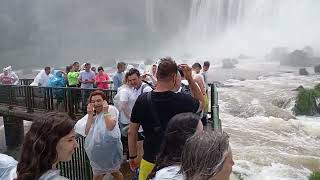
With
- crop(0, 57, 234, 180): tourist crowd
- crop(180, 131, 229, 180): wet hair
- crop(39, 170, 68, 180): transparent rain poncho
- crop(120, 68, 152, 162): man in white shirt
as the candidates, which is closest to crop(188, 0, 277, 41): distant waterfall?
crop(120, 68, 152, 162): man in white shirt

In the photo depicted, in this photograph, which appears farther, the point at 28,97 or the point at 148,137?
the point at 28,97

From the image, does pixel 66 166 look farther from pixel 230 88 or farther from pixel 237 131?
pixel 230 88

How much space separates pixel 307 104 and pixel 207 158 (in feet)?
49.2

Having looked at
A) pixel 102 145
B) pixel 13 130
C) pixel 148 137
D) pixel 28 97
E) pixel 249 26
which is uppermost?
pixel 249 26

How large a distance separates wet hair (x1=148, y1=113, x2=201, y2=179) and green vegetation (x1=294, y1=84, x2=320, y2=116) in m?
14.3

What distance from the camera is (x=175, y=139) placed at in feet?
7.62

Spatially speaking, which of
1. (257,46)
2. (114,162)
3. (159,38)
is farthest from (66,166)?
(159,38)

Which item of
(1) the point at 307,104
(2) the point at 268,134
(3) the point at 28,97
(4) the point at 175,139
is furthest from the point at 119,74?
(1) the point at 307,104

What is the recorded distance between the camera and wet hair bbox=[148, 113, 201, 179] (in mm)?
2307

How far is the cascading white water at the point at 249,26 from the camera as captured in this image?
157ft

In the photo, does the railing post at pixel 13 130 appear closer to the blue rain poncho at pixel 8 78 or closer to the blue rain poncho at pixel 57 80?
the blue rain poncho at pixel 8 78

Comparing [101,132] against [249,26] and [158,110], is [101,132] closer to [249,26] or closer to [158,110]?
[158,110]

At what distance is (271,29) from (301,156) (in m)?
42.8

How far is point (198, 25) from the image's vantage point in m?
62.1
